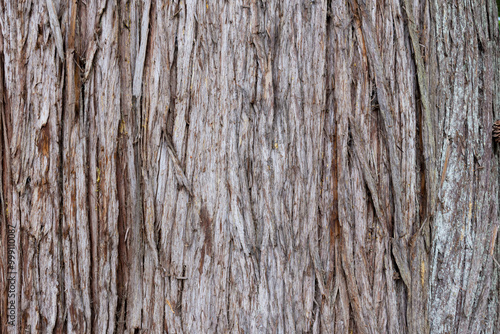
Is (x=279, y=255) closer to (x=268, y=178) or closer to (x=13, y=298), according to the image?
(x=268, y=178)

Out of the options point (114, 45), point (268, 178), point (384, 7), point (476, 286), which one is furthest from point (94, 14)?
point (476, 286)

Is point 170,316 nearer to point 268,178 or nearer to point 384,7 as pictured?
point 268,178

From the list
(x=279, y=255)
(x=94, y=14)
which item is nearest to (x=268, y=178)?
(x=279, y=255)

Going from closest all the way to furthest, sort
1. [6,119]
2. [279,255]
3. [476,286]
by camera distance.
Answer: [279,255] → [6,119] → [476,286]

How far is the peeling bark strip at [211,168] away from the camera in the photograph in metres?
1.40

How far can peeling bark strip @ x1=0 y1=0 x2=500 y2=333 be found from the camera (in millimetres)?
1402

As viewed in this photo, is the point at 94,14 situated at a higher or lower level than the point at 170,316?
higher

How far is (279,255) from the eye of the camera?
4.57ft

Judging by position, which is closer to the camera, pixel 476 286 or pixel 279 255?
pixel 279 255

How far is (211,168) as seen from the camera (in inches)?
55.6

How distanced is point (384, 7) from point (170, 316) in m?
1.42

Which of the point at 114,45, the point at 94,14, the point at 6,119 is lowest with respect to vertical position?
the point at 6,119

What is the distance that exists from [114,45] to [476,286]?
1.76 metres

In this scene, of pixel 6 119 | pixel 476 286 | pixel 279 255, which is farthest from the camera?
pixel 476 286
